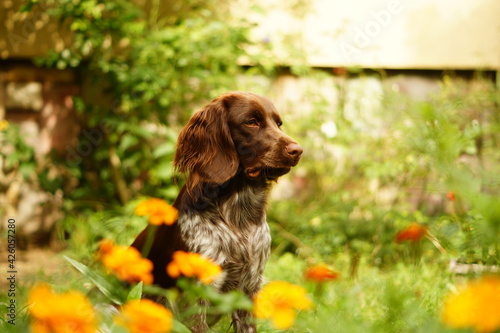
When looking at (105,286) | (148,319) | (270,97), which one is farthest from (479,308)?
(270,97)

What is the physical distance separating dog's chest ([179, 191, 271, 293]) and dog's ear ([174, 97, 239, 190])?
6.1 inches

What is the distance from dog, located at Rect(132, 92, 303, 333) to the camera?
2373mm

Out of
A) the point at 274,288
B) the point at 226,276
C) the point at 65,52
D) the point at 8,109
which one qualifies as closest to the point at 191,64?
the point at 65,52

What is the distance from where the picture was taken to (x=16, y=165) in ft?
16.9

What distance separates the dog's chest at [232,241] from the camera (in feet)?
7.72

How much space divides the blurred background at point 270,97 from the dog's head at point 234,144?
1.83 meters

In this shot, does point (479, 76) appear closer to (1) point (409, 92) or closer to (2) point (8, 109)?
(1) point (409, 92)

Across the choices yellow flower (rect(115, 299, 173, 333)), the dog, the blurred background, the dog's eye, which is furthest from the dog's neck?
the blurred background

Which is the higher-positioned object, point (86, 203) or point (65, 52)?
point (65, 52)

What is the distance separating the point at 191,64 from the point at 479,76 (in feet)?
9.52

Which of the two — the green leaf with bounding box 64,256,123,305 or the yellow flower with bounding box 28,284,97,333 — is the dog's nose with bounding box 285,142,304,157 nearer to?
the green leaf with bounding box 64,256,123,305

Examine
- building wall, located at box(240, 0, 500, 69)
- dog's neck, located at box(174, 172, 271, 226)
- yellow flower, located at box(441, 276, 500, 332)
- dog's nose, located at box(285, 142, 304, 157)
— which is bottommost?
dog's neck, located at box(174, 172, 271, 226)

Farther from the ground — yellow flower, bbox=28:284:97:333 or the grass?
yellow flower, bbox=28:284:97:333

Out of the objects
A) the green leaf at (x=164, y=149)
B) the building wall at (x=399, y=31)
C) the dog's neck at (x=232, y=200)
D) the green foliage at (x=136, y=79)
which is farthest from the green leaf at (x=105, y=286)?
the building wall at (x=399, y=31)
